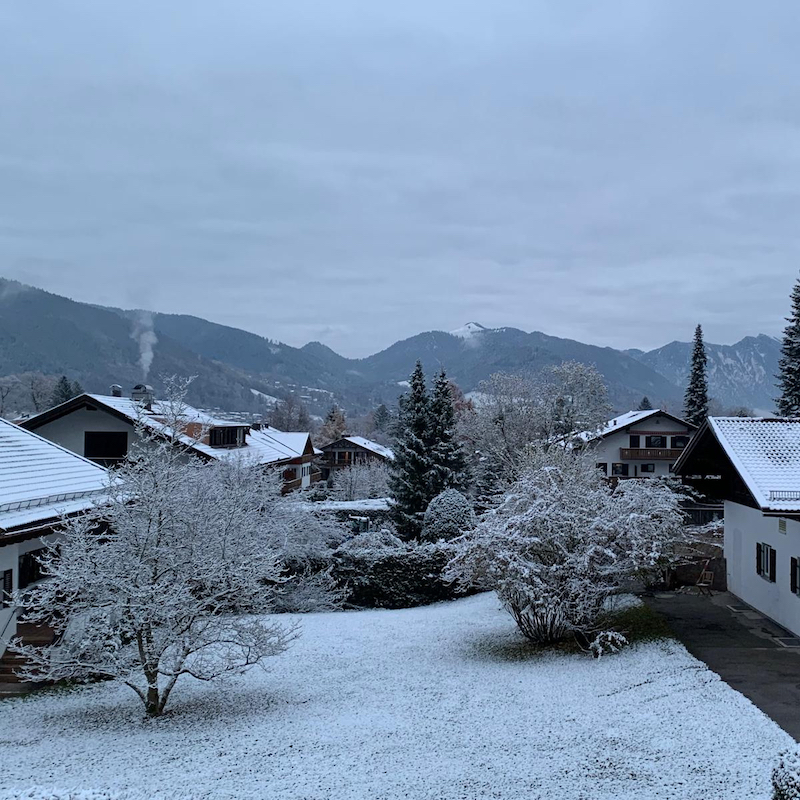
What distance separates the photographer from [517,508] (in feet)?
59.9

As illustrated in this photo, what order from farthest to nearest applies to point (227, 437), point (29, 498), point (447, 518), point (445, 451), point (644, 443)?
1. point (644, 443)
2. point (227, 437)
3. point (445, 451)
4. point (447, 518)
5. point (29, 498)

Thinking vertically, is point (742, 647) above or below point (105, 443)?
below

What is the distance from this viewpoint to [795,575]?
17.3 m

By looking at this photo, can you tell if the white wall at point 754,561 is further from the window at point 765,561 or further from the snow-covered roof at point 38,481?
the snow-covered roof at point 38,481

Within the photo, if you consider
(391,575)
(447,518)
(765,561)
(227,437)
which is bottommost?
(391,575)

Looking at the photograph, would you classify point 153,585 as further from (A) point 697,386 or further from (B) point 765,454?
(A) point 697,386

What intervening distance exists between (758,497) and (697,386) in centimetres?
4281

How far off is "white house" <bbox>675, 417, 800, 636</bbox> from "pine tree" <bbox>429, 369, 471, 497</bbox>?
15.5 m

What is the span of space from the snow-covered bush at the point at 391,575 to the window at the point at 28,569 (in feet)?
34.4

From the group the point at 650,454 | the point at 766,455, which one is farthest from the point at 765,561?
the point at 650,454

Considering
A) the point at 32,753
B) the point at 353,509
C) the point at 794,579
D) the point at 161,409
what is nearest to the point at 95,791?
the point at 32,753

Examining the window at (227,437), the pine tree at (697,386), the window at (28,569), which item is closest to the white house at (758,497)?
the window at (28,569)

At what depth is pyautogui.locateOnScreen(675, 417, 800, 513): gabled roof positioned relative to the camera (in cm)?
1634

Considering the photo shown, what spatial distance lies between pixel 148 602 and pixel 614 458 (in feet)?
176
